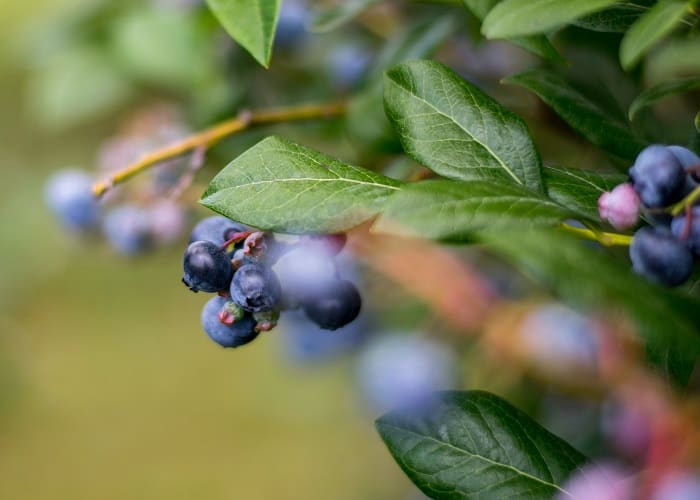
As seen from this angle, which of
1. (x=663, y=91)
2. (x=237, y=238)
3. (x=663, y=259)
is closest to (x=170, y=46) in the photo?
(x=237, y=238)

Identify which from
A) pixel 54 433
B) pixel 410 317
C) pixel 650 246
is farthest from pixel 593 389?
pixel 54 433

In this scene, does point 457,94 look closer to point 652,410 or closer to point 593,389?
point 652,410

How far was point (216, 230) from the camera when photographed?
612 millimetres

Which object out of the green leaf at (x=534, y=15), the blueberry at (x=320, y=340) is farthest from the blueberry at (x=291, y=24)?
the green leaf at (x=534, y=15)

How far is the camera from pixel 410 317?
117 cm

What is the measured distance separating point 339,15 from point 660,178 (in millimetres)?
432

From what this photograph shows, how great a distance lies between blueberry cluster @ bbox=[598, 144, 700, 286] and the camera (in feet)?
1.47

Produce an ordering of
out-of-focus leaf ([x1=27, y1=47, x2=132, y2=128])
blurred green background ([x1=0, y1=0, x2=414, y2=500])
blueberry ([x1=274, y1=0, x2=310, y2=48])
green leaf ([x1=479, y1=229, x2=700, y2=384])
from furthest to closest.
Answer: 1. blurred green background ([x1=0, y1=0, x2=414, y2=500])
2. out-of-focus leaf ([x1=27, y1=47, x2=132, y2=128])
3. blueberry ([x1=274, y1=0, x2=310, y2=48])
4. green leaf ([x1=479, y1=229, x2=700, y2=384])

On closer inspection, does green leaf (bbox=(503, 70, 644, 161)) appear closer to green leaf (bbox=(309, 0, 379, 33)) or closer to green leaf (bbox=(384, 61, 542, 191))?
green leaf (bbox=(384, 61, 542, 191))

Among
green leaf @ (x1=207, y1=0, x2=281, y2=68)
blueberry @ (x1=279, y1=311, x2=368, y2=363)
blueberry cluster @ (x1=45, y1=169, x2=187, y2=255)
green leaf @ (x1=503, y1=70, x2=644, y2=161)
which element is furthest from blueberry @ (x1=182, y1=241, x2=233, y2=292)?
blueberry @ (x1=279, y1=311, x2=368, y2=363)

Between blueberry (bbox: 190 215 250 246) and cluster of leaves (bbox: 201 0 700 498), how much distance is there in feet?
0.23

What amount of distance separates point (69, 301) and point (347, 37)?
1.89 meters

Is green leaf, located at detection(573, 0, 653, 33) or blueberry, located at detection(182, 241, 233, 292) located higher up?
green leaf, located at detection(573, 0, 653, 33)

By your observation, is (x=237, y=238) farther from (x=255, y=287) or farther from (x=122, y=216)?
(x=122, y=216)
